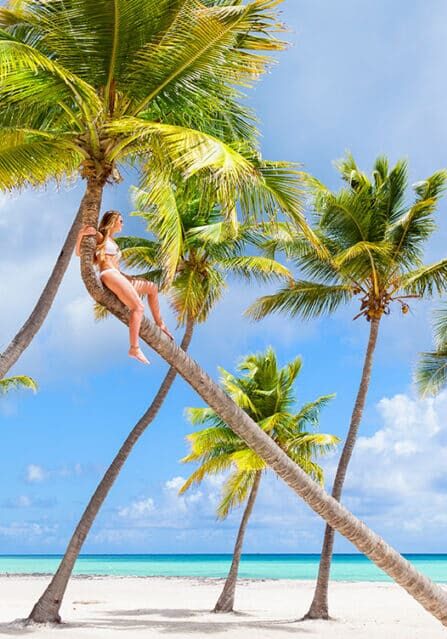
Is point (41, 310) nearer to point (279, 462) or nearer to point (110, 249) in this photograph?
point (110, 249)

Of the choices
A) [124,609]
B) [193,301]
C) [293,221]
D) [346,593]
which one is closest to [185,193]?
[293,221]

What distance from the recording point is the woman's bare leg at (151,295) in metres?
8.48

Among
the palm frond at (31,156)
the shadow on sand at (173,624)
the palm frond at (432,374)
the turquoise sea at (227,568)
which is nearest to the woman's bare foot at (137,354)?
the palm frond at (31,156)

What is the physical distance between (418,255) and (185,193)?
260 inches

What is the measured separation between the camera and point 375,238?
17.5 metres

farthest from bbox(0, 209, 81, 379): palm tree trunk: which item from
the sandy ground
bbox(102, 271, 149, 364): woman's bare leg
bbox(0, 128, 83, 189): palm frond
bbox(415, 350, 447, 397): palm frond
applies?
bbox(415, 350, 447, 397): palm frond

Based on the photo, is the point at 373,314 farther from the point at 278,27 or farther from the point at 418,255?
the point at 278,27

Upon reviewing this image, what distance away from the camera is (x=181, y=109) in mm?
10289

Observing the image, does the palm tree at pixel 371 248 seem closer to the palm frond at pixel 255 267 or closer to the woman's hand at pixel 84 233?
the palm frond at pixel 255 267

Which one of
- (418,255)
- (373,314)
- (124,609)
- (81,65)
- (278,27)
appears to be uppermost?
(418,255)

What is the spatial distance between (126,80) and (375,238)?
362 inches

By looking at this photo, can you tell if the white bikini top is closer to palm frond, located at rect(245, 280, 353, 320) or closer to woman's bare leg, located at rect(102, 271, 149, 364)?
woman's bare leg, located at rect(102, 271, 149, 364)

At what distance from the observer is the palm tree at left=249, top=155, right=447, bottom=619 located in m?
17.0

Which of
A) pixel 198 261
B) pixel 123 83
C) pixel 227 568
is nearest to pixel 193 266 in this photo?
pixel 198 261
